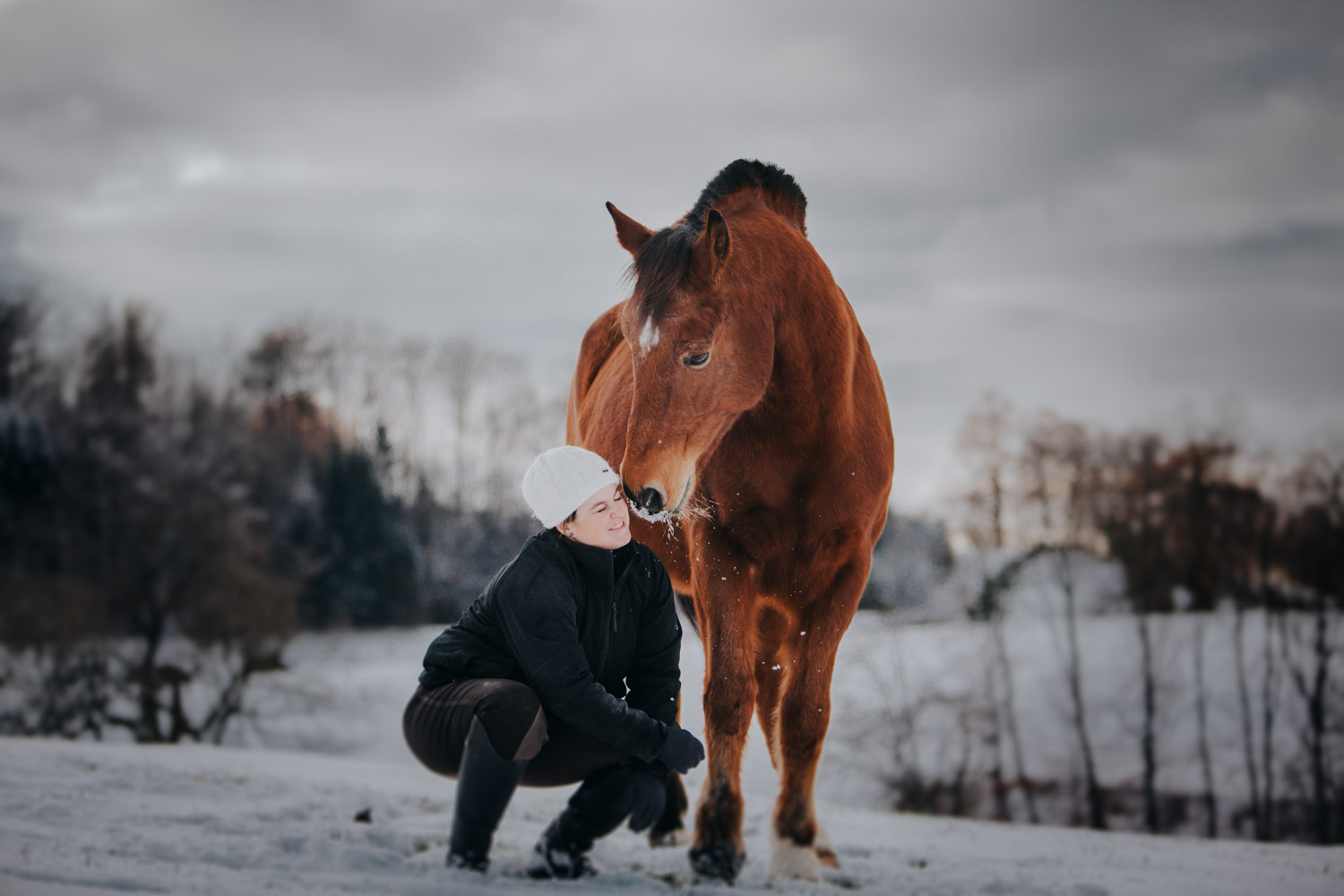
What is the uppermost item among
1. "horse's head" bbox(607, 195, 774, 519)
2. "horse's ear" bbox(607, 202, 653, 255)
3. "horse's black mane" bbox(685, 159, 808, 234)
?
"horse's black mane" bbox(685, 159, 808, 234)

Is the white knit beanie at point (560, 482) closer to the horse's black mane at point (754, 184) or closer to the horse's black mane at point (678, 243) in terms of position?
the horse's black mane at point (678, 243)

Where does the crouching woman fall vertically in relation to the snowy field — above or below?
above

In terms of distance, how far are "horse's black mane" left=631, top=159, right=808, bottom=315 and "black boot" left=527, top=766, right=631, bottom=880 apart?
57.3 inches

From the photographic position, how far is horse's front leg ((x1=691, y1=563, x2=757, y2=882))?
2.84 metres

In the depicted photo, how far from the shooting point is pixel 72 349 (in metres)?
16.8

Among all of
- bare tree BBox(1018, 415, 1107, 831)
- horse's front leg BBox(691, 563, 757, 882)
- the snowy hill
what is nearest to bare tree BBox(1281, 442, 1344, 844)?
bare tree BBox(1018, 415, 1107, 831)

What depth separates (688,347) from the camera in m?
2.46

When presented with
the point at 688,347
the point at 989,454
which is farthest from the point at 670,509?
the point at 989,454

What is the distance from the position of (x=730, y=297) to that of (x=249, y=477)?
20.6 metres

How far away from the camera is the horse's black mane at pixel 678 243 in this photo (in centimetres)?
249

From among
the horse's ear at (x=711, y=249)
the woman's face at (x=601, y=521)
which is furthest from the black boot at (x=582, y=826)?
the horse's ear at (x=711, y=249)

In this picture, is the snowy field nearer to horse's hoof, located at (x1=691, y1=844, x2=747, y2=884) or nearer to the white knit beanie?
horse's hoof, located at (x1=691, y1=844, x2=747, y2=884)

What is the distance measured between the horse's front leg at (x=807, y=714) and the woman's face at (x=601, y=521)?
2.99 ft

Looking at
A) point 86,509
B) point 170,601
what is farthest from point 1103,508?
point 86,509
